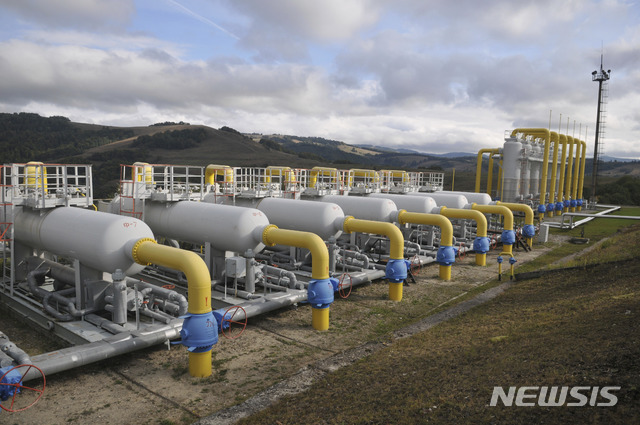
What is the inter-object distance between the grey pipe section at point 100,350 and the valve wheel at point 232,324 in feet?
3.70

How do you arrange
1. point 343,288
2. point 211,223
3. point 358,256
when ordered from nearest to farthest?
point 211,223 → point 343,288 → point 358,256

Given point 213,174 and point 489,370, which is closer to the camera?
point 489,370

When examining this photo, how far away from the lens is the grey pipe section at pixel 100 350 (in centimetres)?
852

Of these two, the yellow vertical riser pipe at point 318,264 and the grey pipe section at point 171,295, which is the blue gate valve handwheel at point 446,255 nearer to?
the yellow vertical riser pipe at point 318,264

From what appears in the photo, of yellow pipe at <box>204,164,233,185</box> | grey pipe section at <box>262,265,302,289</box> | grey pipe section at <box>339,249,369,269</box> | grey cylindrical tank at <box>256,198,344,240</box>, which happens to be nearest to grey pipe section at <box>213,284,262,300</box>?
grey pipe section at <box>262,265,302,289</box>

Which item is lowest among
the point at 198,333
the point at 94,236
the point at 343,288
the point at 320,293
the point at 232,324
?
the point at 232,324

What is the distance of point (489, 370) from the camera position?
7891 millimetres

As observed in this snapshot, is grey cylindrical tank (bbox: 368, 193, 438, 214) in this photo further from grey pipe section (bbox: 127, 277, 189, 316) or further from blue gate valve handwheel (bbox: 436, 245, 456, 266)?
grey pipe section (bbox: 127, 277, 189, 316)

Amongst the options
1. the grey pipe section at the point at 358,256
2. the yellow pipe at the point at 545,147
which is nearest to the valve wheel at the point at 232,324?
the grey pipe section at the point at 358,256

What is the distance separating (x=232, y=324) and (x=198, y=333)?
10.7ft

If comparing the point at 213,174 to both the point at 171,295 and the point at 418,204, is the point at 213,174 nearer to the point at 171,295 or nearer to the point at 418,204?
the point at 171,295

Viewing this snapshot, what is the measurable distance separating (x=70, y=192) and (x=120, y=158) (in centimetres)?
8027

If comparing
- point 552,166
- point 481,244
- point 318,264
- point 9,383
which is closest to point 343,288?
point 318,264

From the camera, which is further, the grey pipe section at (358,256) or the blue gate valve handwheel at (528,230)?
the blue gate valve handwheel at (528,230)
